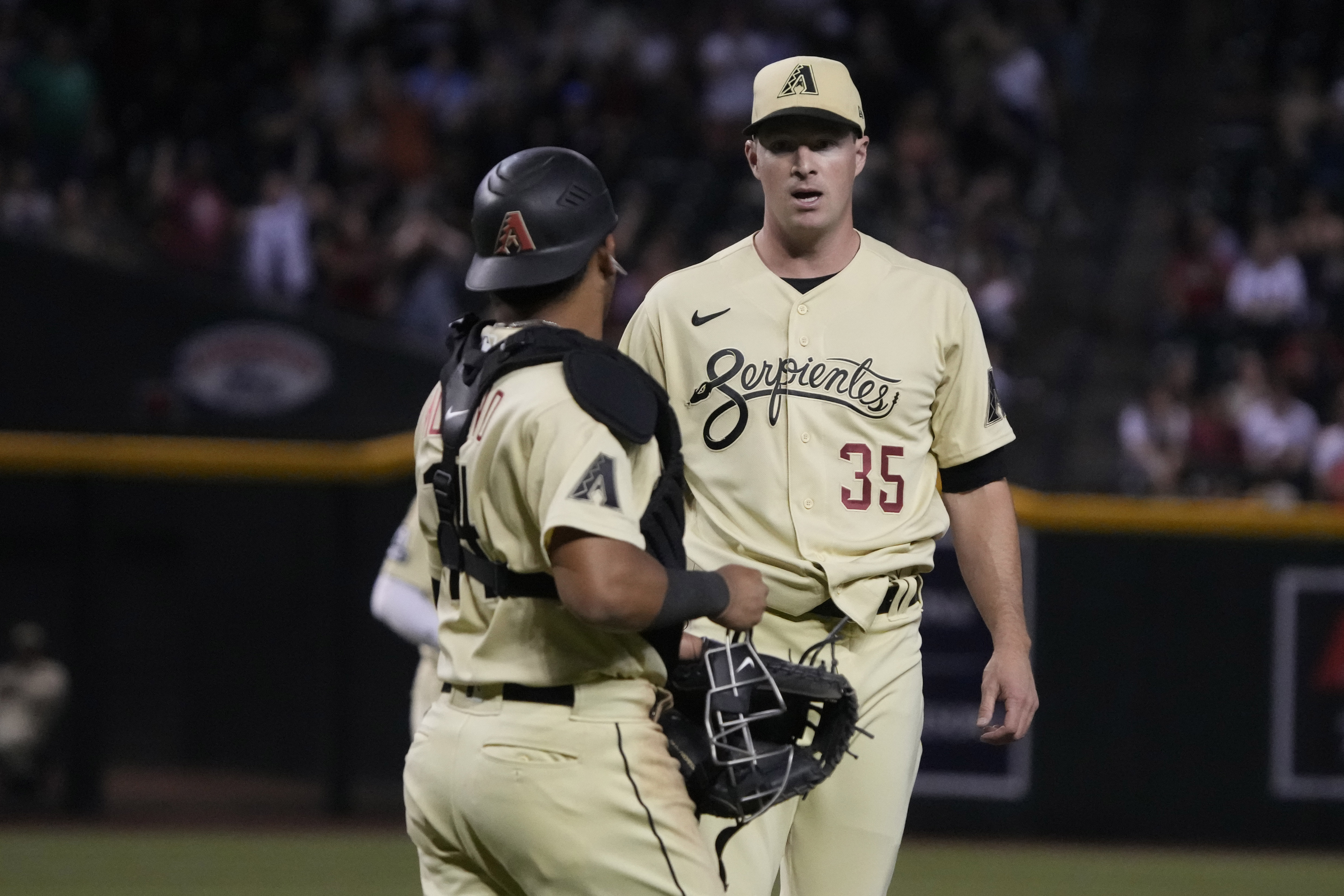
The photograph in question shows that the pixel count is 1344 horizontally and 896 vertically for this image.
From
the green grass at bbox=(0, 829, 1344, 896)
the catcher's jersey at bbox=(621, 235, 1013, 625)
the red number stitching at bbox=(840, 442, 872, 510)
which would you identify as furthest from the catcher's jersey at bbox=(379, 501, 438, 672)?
the green grass at bbox=(0, 829, 1344, 896)

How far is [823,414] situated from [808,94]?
2.15 feet

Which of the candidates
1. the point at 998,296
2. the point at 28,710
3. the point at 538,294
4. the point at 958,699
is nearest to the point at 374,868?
the point at 28,710

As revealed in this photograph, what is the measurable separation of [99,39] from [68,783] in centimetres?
808

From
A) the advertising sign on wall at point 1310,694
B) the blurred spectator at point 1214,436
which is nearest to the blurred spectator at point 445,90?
the blurred spectator at point 1214,436

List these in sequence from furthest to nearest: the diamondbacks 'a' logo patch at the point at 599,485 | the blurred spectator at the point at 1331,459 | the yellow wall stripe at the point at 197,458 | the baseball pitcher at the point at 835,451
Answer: the blurred spectator at the point at 1331,459
the yellow wall stripe at the point at 197,458
the baseball pitcher at the point at 835,451
the diamondbacks 'a' logo patch at the point at 599,485

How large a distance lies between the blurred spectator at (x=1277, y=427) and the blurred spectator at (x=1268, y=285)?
119 cm

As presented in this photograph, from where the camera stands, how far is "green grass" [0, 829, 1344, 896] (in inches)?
287

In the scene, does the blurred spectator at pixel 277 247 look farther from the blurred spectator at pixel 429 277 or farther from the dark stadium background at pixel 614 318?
the blurred spectator at pixel 429 277

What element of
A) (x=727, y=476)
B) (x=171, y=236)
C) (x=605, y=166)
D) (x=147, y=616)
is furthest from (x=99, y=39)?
(x=727, y=476)

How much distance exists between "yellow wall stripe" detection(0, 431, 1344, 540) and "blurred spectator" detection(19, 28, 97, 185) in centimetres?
507

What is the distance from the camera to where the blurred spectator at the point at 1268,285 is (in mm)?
12375

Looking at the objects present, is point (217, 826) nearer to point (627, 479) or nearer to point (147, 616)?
point (147, 616)

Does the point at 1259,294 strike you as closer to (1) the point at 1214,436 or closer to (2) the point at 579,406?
(1) the point at 1214,436

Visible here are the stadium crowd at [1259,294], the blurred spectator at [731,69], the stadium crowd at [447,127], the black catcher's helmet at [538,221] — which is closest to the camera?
the black catcher's helmet at [538,221]
